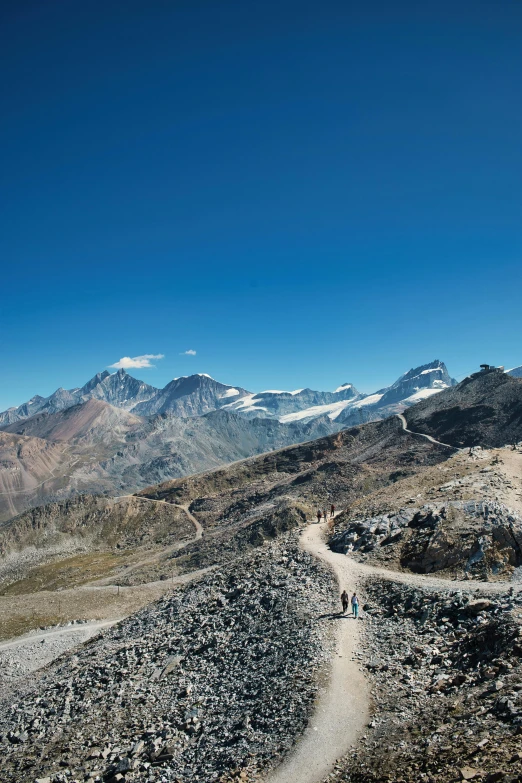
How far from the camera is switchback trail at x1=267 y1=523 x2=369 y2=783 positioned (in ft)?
63.8

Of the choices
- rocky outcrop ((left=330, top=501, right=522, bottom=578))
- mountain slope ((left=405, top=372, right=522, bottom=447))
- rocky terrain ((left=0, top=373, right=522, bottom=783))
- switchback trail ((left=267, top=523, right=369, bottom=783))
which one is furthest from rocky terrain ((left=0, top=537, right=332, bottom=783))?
mountain slope ((left=405, top=372, right=522, bottom=447))

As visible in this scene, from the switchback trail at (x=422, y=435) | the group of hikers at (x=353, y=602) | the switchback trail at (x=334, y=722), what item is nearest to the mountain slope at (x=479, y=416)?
the switchback trail at (x=422, y=435)

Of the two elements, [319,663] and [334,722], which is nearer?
[334,722]

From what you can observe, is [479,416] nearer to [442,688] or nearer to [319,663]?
[319,663]

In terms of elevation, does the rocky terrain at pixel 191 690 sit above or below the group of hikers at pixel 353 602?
below

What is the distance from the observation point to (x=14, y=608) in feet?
314

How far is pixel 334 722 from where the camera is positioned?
2191 centimetres

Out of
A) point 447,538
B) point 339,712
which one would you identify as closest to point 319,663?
point 339,712

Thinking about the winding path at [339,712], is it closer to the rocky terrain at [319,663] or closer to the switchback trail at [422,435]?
the rocky terrain at [319,663]

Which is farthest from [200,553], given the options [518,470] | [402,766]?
[402,766]

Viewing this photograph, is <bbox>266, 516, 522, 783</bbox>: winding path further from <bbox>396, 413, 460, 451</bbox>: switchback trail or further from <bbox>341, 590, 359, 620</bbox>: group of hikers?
<bbox>396, 413, 460, 451</bbox>: switchback trail

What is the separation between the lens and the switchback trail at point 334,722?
63.8 feet

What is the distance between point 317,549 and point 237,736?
25522mm

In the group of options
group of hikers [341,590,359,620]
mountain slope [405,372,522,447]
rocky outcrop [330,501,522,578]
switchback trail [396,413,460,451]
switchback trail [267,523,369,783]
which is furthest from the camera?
mountain slope [405,372,522,447]
